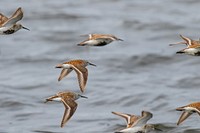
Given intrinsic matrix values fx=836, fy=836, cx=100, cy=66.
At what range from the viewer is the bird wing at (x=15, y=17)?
11.6 m

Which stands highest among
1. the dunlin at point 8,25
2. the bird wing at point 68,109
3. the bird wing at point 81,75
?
the dunlin at point 8,25

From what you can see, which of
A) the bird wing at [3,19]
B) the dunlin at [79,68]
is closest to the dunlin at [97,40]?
the dunlin at [79,68]

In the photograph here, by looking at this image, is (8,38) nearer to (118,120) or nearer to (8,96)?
(8,96)

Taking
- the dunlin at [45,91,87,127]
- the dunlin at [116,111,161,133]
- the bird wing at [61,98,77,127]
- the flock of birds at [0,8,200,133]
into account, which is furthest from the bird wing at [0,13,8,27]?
the dunlin at [116,111,161,133]

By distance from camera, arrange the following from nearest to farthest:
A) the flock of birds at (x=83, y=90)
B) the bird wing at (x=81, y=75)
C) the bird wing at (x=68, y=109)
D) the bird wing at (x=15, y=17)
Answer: the bird wing at (x=68, y=109)
the flock of birds at (x=83, y=90)
the bird wing at (x=81, y=75)
the bird wing at (x=15, y=17)

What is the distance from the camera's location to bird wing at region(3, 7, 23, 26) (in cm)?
1159

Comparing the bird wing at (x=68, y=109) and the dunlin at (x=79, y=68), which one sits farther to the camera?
the dunlin at (x=79, y=68)

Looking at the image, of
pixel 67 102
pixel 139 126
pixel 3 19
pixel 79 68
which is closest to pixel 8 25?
pixel 3 19

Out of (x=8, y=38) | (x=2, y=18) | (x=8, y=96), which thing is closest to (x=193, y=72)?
(x=8, y=96)

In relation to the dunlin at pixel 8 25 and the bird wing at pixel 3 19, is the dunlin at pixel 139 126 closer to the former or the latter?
the dunlin at pixel 8 25

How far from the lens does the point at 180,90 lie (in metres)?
18.9

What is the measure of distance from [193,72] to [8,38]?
638 cm

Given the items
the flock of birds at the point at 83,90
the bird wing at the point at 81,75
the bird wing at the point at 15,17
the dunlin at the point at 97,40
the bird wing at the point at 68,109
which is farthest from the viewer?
the dunlin at the point at 97,40

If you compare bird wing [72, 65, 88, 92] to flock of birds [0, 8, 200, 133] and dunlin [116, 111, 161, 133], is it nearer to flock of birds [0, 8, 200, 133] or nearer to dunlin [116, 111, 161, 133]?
flock of birds [0, 8, 200, 133]
